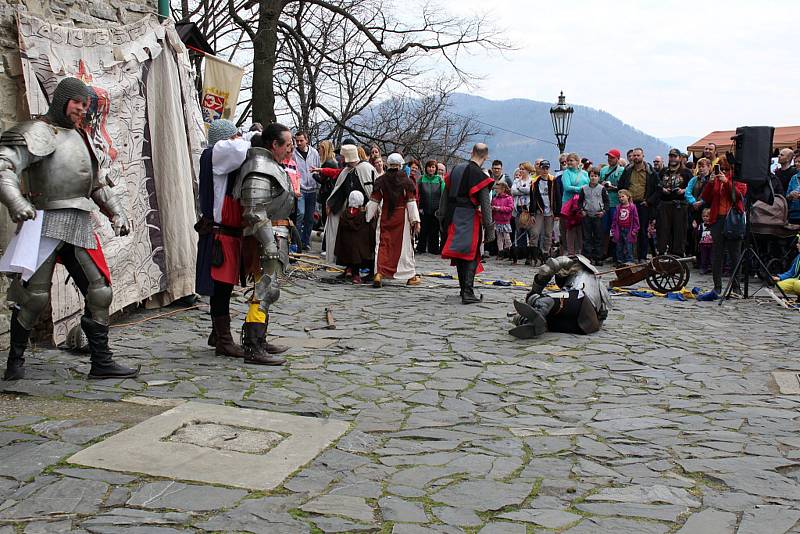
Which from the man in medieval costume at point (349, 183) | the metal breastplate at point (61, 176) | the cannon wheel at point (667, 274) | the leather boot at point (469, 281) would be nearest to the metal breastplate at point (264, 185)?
the metal breastplate at point (61, 176)

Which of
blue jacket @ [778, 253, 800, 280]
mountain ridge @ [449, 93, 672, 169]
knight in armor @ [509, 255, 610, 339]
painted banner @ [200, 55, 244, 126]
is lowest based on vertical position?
knight in armor @ [509, 255, 610, 339]

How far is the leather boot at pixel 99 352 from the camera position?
5980 mm

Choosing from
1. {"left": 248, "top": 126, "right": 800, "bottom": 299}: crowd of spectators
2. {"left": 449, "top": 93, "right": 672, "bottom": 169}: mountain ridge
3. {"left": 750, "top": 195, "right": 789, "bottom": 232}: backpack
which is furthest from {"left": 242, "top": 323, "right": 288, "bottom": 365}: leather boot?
{"left": 449, "top": 93, "right": 672, "bottom": 169}: mountain ridge

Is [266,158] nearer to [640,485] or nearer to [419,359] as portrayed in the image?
[419,359]

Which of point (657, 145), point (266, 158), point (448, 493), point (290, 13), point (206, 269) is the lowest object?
point (448, 493)

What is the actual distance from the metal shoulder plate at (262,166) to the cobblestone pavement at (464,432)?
1.41 meters

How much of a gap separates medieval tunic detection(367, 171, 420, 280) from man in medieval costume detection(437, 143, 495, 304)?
146cm

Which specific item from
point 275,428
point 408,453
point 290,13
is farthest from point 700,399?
point 290,13

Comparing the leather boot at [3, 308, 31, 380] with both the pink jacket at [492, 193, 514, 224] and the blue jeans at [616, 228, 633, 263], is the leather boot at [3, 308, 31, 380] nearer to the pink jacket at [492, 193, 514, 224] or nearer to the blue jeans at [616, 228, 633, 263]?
the blue jeans at [616, 228, 633, 263]

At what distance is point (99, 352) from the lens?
604 centimetres

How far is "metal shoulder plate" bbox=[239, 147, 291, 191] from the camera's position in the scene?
6.51m

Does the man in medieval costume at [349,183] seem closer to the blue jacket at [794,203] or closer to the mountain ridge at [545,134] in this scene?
the blue jacket at [794,203]

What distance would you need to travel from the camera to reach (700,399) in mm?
6047

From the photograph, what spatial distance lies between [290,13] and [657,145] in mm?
160222
